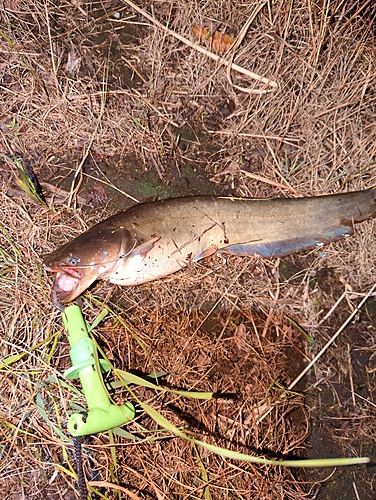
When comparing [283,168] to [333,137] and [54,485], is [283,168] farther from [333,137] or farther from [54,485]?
[54,485]

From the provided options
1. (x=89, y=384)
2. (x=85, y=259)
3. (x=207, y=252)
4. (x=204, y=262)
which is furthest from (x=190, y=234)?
(x=89, y=384)

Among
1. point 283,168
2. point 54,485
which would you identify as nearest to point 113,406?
point 54,485

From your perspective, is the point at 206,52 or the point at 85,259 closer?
the point at 85,259

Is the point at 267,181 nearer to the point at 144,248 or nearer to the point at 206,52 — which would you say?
the point at 206,52

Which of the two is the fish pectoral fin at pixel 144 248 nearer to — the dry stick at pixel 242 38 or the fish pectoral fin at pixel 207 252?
the fish pectoral fin at pixel 207 252

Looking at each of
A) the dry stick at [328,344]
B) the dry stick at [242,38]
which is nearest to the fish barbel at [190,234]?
the dry stick at [328,344]

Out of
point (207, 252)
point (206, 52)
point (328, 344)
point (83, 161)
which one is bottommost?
point (328, 344)
